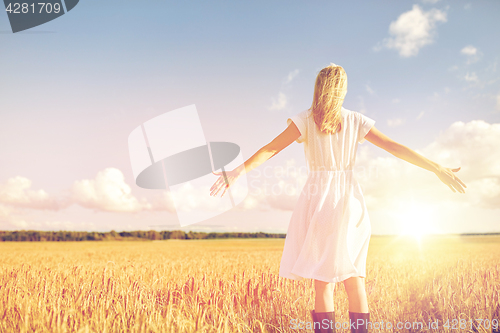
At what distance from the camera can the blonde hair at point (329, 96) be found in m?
2.59

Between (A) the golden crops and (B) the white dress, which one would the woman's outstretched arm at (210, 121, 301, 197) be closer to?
(B) the white dress

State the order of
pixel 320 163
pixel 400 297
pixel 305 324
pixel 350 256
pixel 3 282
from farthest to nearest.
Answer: pixel 3 282 < pixel 400 297 < pixel 305 324 < pixel 320 163 < pixel 350 256

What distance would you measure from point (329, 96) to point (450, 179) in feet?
4.28

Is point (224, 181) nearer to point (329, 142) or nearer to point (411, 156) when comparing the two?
point (329, 142)

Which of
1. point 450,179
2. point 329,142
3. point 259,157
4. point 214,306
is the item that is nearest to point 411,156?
point 450,179

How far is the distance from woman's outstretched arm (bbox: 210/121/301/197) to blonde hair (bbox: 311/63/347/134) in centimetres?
22

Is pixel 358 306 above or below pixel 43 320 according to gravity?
above

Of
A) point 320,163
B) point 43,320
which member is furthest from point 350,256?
point 43,320

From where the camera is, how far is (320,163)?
272 cm

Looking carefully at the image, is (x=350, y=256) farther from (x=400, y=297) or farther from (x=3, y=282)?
(x=3, y=282)

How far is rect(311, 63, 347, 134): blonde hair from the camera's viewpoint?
2.59 meters

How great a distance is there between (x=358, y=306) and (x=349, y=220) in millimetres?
643

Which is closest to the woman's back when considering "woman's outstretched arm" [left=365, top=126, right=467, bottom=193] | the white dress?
the white dress

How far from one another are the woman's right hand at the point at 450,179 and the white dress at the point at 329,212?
0.75m
